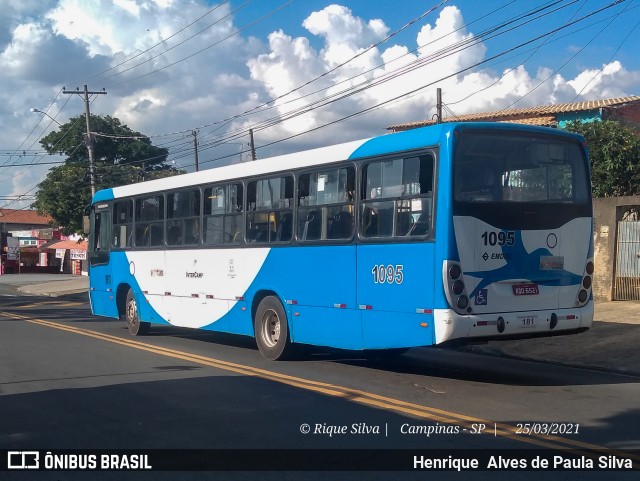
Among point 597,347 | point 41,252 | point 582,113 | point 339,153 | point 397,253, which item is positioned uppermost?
point 582,113

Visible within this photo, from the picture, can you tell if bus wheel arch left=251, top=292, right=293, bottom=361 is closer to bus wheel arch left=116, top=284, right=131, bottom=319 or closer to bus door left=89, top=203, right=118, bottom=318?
bus wheel arch left=116, top=284, right=131, bottom=319

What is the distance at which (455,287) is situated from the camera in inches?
358

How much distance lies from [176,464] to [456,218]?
4422 millimetres

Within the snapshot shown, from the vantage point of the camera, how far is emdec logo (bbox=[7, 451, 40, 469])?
6.66m

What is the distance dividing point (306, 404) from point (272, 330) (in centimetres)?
387

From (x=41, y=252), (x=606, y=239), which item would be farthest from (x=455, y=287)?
(x=41, y=252)

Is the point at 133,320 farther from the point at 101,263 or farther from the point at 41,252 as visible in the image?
the point at 41,252

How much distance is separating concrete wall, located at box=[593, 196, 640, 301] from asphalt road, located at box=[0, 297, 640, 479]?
213 inches

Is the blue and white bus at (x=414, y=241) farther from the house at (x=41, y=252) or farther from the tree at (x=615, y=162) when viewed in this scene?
the house at (x=41, y=252)

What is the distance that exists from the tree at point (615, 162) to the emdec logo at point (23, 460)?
19.1 metres

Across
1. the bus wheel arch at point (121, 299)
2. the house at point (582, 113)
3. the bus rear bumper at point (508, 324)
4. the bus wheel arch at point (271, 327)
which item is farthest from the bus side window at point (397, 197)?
the house at point (582, 113)

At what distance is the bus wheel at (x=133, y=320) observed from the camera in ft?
54.8

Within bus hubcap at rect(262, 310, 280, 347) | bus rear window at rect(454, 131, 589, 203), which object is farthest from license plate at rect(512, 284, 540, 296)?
bus hubcap at rect(262, 310, 280, 347)

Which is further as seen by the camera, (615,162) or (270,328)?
(615,162)
